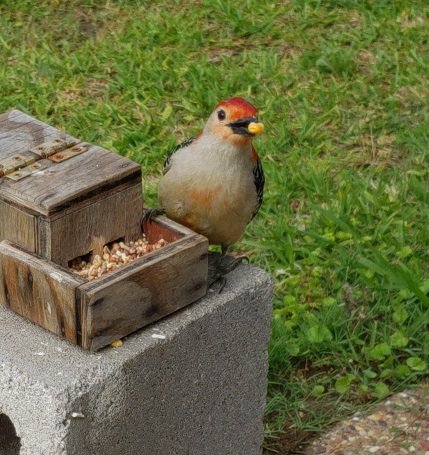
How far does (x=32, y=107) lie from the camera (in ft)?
21.4

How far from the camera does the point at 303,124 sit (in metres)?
6.22

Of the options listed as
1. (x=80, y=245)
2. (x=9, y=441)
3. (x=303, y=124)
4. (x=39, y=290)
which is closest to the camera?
(x=39, y=290)

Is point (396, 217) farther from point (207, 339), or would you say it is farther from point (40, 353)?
point (40, 353)

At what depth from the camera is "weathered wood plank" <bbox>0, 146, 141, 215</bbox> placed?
330cm

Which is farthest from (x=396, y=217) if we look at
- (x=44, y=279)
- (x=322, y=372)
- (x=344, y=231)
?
(x=44, y=279)

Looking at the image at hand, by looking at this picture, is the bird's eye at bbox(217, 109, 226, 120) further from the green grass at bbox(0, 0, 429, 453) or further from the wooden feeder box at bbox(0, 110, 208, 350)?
the green grass at bbox(0, 0, 429, 453)

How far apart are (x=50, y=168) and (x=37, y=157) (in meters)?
0.09

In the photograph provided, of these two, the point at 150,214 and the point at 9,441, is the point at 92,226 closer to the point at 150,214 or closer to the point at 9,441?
the point at 150,214

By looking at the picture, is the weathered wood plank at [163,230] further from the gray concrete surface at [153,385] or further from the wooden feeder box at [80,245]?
the gray concrete surface at [153,385]

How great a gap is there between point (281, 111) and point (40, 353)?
342cm

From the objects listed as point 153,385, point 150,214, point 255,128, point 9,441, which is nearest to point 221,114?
point 255,128

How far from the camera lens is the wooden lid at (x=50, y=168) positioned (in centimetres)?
332

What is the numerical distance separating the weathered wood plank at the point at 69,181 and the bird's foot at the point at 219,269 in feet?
1.52

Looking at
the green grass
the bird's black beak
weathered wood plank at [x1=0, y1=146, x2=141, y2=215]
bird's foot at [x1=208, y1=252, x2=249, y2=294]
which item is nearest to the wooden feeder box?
weathered wood plank at [x1=0, y1=146, x2=141, y2=215]
